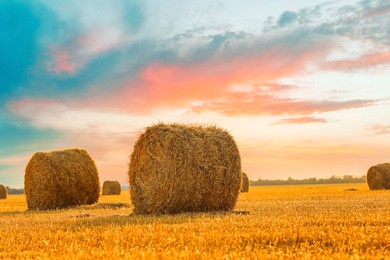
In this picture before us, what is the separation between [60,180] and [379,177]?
826 inches

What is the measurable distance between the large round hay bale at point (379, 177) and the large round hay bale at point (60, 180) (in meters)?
19.2

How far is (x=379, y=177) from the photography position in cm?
3256

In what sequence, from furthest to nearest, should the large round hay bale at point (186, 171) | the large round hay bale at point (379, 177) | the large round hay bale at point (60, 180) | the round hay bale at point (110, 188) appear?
the round hay bale at point (110, 188), the large round hay bale at point (379, 177), the large round hay bale at point (60, 180), the large round hay bale at point (186, 171)

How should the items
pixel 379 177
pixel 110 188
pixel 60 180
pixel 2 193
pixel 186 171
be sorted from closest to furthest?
1. pixel 186 171
2. pixel 60 180
3. pixel 379 177
4. pixel 110 188
5. pixel 2 193

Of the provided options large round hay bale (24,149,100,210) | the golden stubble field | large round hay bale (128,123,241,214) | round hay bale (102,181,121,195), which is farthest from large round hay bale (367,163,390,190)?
the golden stubble field

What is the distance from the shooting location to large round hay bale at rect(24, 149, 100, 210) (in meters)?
20.6

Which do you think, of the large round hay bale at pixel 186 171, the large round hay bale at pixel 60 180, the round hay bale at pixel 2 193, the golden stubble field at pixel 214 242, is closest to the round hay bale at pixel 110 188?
the round hay bale at pixel 2 193

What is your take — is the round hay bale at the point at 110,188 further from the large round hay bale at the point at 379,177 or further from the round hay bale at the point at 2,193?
the large round hay bale at the point at 379,177

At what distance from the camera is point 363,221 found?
927 cm

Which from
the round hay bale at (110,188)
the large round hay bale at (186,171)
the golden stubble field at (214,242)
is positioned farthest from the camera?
the round hay bale at (110,188)

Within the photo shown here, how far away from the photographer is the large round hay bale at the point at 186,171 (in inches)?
551

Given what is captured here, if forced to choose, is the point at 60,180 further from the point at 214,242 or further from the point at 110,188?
the point at 110,188

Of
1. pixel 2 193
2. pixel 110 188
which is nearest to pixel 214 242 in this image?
pixel 110 188

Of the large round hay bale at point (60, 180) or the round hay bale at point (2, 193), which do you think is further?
the round hay bale at point (2, 193)
